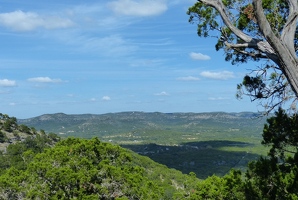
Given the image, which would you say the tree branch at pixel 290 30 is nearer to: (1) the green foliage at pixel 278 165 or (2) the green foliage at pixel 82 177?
(1) the green foliage at pixel 278 165

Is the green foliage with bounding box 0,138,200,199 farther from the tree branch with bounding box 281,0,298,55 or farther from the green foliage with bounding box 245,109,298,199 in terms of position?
the tree branch with bounding box 281,0,298,55

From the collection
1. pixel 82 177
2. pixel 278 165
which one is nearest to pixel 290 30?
pixel 278 165

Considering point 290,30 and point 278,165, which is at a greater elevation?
point 290,30

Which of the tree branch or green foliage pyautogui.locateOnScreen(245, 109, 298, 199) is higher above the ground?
the tree branch

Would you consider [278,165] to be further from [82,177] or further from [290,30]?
[82,177]

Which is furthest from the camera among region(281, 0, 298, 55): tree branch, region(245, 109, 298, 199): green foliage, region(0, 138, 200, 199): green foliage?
region(0, 138, 200, 199): green foliage

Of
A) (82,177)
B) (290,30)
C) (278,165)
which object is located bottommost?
(82,177)

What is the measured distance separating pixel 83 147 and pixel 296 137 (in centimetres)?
1222

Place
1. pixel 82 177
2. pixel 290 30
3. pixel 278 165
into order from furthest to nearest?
pixel 82 177 < pixel 278 165 < pixel 290 30

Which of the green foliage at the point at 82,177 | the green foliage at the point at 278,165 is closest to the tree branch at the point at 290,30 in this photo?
the green foliage at the point at 278,165

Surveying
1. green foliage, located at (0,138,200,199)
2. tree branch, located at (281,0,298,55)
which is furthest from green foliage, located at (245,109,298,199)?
green foliage, located at (0,138,200,199)

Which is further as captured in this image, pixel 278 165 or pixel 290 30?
pixel 278 165

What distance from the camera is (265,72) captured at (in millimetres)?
8602

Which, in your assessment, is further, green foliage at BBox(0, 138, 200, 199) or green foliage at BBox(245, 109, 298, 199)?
green foliage at BBox(0, 138, 200, 199)
